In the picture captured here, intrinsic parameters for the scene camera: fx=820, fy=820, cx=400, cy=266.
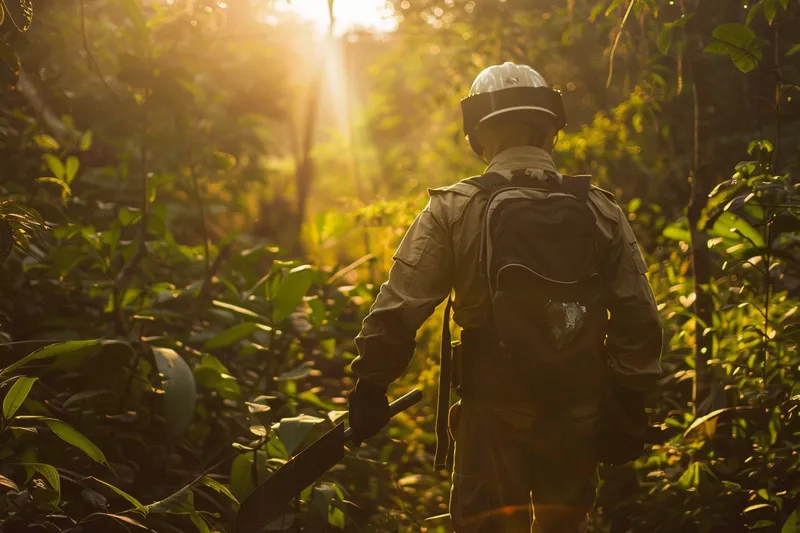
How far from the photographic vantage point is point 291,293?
162 inches

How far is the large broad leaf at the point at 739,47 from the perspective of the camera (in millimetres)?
3092

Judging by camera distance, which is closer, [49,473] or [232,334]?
[49,473]

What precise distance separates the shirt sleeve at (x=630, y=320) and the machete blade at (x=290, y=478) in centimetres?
105

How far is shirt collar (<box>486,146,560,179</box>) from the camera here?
10.1 ft

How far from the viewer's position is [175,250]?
4734 mm

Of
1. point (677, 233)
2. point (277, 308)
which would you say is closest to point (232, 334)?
point (277, 308)

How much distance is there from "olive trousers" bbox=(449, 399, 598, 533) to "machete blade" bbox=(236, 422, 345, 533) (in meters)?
0.49

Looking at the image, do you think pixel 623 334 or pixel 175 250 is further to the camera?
pixel 175 250

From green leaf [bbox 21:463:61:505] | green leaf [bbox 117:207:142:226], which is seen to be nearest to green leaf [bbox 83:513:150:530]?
green leaf [bbox 21:463:61:505]

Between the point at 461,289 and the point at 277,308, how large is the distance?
1.39 meters

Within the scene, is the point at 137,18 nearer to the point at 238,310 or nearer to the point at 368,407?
the point at 238,310

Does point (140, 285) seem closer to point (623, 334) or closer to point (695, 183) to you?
point (623, 334)

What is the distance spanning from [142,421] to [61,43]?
2415 mm

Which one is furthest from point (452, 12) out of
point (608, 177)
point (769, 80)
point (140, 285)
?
point (140, 285)
